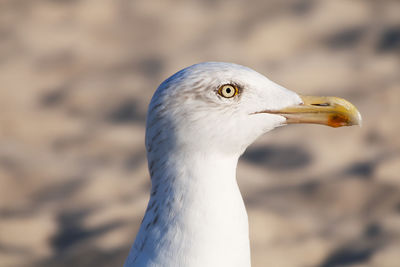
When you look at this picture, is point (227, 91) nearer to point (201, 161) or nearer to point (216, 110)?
point (216, 110)

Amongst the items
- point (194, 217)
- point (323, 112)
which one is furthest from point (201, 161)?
point (323, 112)

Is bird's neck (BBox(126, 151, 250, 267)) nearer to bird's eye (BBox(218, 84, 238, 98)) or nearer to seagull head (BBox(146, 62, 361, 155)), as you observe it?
seagull head (BBox(146, 62, 361, 155))

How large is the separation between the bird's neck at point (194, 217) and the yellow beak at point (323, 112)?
30 cm

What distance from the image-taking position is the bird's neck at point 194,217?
1.92 metres

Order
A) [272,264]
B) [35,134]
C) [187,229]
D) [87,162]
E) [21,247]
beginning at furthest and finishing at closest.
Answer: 1. [35,134]
2. [87,162]
3. [21,247]
4. [272,264]
5. [187,229]

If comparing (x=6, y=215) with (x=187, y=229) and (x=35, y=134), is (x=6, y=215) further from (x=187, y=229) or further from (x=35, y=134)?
(x=187, y=229)

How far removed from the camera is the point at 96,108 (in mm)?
5141

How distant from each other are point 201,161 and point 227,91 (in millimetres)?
237

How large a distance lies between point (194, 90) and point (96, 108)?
3249 mm

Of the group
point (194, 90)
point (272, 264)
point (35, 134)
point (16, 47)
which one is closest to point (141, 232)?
point (194, 90)

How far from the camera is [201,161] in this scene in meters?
1.94

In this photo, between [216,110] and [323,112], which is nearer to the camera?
[216,110]

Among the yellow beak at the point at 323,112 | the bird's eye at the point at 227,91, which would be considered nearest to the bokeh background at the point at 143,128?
the yellow beak at the point at 323,112

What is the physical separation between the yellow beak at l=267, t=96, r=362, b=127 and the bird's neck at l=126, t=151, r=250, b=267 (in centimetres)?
30
